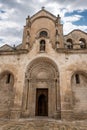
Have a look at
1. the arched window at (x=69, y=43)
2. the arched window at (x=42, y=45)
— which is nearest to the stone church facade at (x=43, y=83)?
the arched window at (x=42, y=45)

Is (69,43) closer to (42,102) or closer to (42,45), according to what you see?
(42,45)

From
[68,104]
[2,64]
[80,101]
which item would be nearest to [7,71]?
[2,64]

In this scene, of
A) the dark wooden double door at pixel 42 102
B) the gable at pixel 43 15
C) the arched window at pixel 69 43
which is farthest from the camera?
the arched window at pixel 69 43

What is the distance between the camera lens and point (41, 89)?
14.8 meters

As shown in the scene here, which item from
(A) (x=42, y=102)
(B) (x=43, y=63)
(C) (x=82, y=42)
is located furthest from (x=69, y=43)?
(A) (x=42, y=102)

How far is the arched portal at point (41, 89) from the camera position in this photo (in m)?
13.3

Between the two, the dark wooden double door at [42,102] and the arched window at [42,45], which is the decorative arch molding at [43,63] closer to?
the arched window at [42,45]

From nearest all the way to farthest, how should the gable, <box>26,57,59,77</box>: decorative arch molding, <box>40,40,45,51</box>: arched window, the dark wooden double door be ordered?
<box>26,57,59,77</box>: decorative arch molding, the dark wooden double door, <box>40,40,45,51</box>: arched window, the gable

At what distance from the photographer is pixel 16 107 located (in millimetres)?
12617

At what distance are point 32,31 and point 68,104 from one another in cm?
1191

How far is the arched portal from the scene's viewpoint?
43.6 feet

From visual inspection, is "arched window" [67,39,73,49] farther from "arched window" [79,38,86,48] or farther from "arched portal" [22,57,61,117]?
"arched portal" [22,57,61,117]

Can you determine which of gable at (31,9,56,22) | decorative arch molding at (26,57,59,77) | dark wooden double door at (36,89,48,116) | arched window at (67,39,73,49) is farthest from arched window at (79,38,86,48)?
dark wooden double door at (36,89,48,116)

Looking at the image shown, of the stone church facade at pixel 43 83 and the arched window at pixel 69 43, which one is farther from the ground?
the arched window at pixel 69 43
